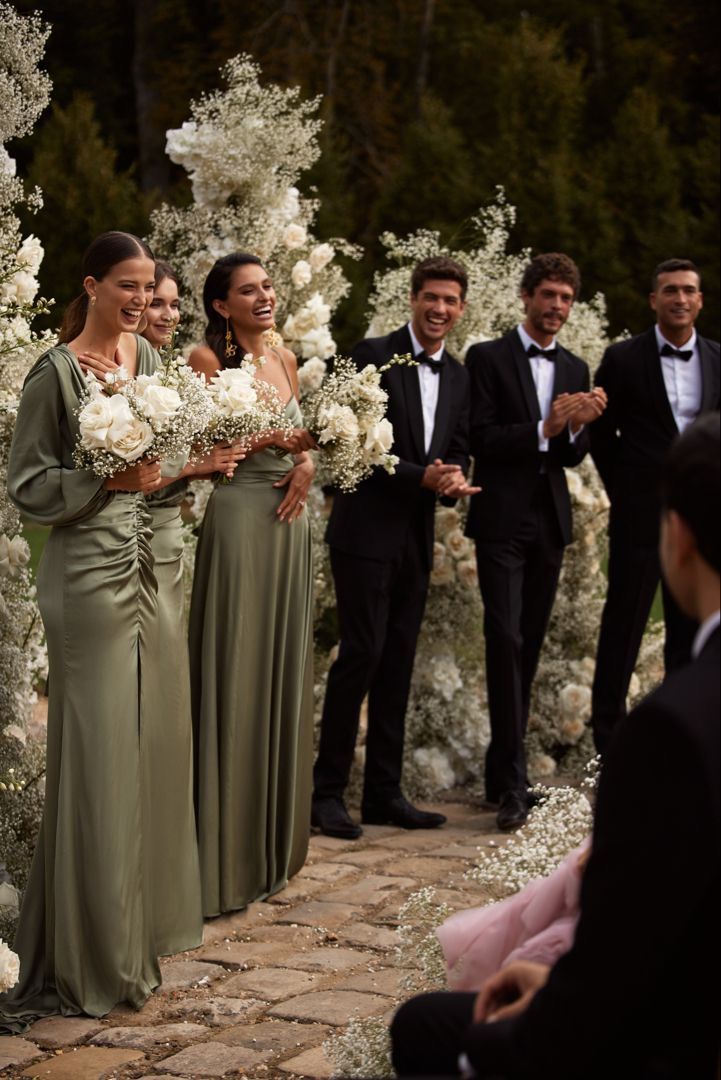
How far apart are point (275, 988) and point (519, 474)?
3083 mm

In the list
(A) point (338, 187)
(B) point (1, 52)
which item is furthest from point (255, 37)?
(B) point (1, 52)

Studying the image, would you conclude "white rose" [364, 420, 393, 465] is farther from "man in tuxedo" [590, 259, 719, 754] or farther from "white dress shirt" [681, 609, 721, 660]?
"white dress shirt" [681, 609, 721, 660]

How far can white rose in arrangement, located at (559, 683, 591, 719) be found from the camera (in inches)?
311

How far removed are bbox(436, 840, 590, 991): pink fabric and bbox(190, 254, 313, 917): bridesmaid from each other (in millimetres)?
2732

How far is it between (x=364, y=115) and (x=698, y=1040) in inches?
847

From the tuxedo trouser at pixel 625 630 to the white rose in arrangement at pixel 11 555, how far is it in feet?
10.7

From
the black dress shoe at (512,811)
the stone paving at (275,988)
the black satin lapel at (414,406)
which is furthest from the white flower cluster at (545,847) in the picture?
the black satin lapel at (414,406)

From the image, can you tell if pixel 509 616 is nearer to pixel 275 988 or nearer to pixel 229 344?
pixel 229 344

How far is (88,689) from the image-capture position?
4.57 m

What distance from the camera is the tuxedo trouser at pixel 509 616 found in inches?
274

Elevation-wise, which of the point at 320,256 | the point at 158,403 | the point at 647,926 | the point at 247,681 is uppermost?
the point at 320,256

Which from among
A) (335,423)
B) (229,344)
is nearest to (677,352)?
(335,423)

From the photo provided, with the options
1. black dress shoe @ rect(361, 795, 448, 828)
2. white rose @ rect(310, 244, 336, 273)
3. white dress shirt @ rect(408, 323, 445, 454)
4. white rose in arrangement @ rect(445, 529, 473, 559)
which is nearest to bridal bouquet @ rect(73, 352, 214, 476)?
white dress shirt @ rect(408, 323, 445, 454)

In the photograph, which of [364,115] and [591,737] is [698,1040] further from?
[364,115]
